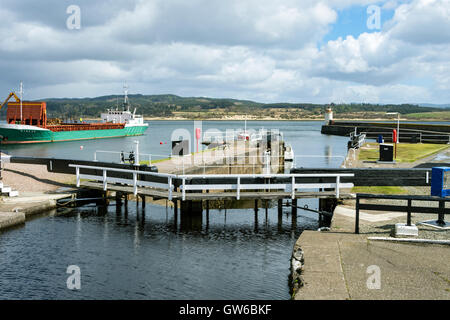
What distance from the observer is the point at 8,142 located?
9025 centimetres

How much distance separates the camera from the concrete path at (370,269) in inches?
341

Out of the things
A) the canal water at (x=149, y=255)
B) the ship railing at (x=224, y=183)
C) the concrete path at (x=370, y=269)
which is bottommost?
the canal water at (x=149, y=255)

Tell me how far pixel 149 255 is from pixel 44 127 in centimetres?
9077

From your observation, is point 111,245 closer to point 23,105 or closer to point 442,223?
point 442,223

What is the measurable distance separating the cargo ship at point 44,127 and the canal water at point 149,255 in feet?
234

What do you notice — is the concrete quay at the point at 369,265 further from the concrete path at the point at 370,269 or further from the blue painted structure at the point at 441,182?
the blue painted structure at the point at 441,182

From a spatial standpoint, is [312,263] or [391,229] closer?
[312,263]

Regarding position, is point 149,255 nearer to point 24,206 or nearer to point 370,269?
point 370,269

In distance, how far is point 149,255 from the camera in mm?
14227

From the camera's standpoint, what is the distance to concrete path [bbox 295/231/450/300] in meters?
8.66

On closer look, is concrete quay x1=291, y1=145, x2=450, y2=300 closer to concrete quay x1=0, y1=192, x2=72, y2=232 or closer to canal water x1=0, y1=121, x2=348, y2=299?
canal water x1=0, y1=121, x2=348, y2=299

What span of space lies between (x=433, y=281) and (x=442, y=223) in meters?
4.58

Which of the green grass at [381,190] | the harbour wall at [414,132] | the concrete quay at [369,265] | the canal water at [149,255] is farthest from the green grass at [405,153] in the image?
the concrete quay at [369,265]
